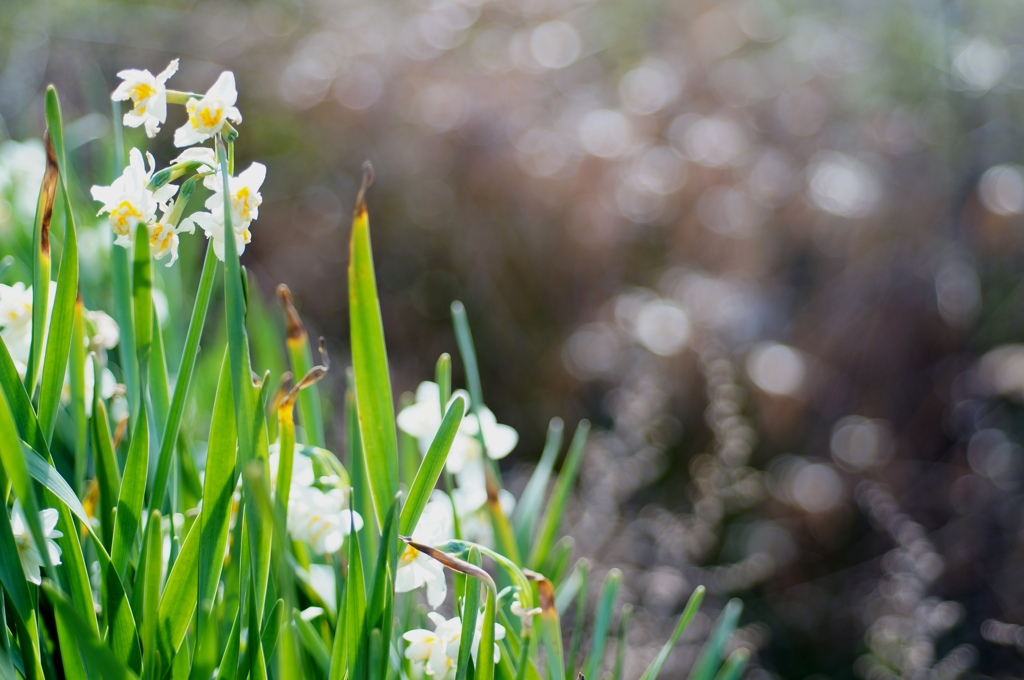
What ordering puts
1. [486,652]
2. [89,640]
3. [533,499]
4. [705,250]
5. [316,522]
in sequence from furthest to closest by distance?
[705,250], [533,499], [316,522], [486,652], [89,640]

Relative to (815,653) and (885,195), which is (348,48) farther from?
(815,653)

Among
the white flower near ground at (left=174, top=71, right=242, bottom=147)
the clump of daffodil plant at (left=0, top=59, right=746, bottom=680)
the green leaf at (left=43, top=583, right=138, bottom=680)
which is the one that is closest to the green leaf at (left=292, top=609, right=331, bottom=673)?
the clump of daffodil plant at (left=0, top=59, right=746, bottom=680)

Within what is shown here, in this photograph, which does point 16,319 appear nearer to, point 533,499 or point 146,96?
point 146,96

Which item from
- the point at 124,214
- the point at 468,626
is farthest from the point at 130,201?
the point at 468,626

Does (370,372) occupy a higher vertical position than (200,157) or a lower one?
lower

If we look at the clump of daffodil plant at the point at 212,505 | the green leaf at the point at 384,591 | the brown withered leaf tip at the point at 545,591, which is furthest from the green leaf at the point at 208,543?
the brown withered leaf tip at the point at 545,591

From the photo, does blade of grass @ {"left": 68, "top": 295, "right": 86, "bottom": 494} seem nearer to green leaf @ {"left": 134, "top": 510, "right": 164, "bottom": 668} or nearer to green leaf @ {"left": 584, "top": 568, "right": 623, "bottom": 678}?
green leaf @ {"left": 134, "top": 510, "right": 164, "bottom": 668}

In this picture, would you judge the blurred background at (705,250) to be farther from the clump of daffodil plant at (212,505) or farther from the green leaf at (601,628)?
the clump of daffodil plant at (212,505)
